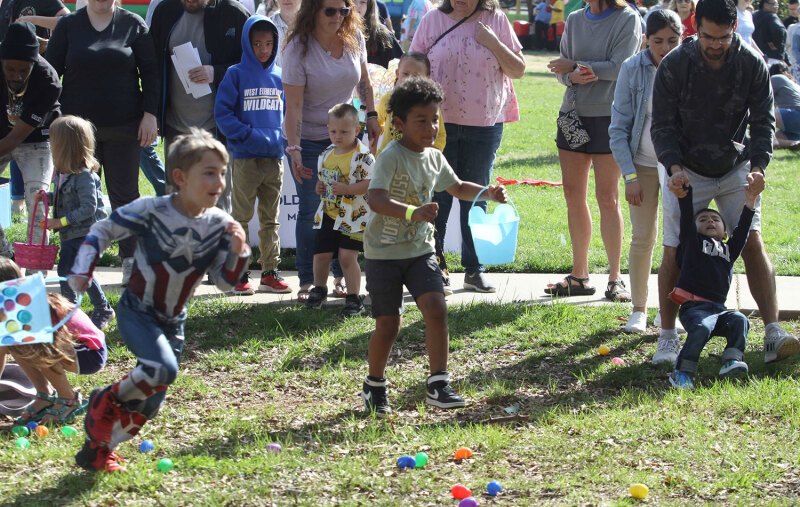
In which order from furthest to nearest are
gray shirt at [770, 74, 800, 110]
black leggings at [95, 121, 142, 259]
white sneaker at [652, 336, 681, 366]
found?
gray shirt at [770, 74, 800, 110], black leggings at [95, 121, 142, 259], white sneaker at [652, 336, 681, 366]

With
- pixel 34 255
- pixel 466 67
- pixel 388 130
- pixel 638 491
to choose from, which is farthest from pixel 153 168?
pixel 638 491

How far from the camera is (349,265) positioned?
6438mm

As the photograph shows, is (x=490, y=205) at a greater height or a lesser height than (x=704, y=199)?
lesser

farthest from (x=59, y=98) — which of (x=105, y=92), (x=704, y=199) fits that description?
(x=704, y=199)

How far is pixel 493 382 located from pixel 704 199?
164 centimetres

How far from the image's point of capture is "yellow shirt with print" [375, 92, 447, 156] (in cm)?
610

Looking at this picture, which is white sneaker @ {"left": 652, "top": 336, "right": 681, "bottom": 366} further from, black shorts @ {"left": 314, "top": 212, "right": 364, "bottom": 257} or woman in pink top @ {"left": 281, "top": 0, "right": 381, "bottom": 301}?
woman in pink top @ {"left": 281, "top": 0, "right": 381, "bottom": 301}

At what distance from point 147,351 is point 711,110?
335cm

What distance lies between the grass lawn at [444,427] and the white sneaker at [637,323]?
0.09m

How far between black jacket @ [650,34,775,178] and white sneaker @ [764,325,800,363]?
95 centimetres

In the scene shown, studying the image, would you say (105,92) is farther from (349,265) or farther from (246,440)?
(246,440)

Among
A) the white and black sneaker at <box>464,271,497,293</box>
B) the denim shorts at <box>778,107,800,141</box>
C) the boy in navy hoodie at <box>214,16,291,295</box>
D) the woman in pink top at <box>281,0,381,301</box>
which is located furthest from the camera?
the denim shorts at <box>778,107,800,141</box>

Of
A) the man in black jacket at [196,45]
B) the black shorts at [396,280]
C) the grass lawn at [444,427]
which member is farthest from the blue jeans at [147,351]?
the man in black jacket at [196,45]

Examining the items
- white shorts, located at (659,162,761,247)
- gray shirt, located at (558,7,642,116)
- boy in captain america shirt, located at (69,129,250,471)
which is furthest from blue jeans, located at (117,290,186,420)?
gray shirt, located at (558,7,642,116)
